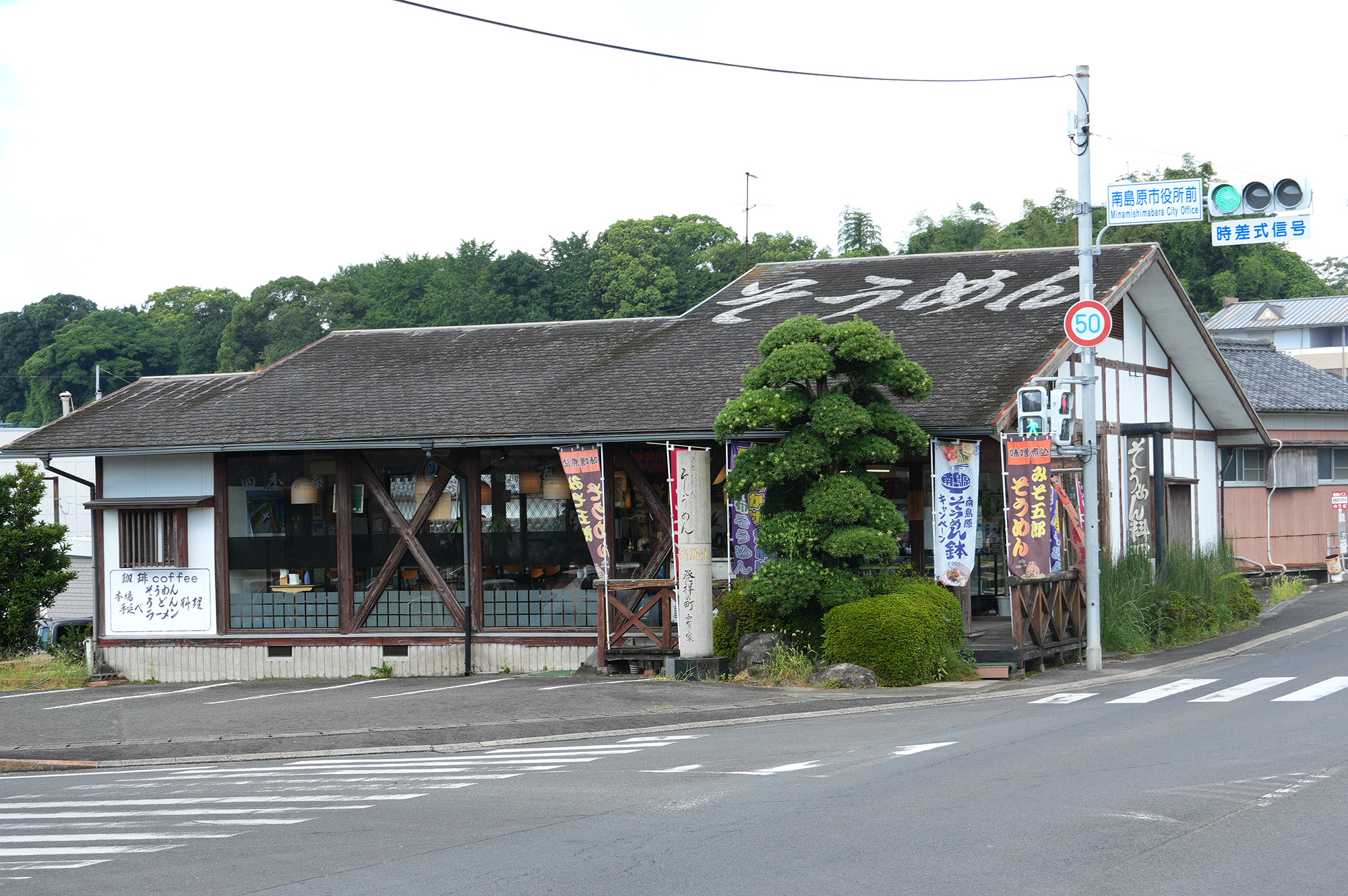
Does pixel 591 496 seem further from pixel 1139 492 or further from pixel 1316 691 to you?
pixel 1139 492

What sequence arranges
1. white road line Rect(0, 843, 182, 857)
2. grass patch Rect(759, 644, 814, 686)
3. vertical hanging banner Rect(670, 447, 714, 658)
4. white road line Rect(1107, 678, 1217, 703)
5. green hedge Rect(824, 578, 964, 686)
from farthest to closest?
vertical hanging banner Rect(670, 447, 714, 658) → grass patch Rect(759, 644, 814, 686) → green hedge Rect(824, 578, 964, 686) → white road line Rect(1107, 678, 1217, 703) → white road line Rect(0, 843, 182, 857)

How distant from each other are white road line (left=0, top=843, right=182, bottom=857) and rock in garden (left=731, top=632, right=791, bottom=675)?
32.0 ft

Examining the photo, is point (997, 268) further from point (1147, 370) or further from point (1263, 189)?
point (1263, 189)

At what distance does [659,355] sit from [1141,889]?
16037 millimetres

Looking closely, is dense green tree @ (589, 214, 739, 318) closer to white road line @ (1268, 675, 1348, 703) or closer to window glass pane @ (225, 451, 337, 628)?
window glass pane @ (225, 451, 337, 628)

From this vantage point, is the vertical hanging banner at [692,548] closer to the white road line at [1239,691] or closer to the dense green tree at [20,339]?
the white road line at [1239,691]

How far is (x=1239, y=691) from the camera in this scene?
14.8m

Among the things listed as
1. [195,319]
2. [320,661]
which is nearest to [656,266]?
[195,319]

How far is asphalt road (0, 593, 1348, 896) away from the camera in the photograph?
24.1 ft

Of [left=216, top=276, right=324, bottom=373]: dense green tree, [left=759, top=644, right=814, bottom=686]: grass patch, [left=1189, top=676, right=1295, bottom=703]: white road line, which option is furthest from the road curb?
[left=216, top=276, right=324, bottom=373]: dense green tree

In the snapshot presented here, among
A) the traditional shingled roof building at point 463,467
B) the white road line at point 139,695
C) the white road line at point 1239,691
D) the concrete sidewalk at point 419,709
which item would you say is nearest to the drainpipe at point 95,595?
the traditional shingled roof building at point 463,467

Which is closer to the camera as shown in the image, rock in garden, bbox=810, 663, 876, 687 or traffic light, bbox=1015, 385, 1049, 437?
rock in garden, bbox=810, 663, 876, 687

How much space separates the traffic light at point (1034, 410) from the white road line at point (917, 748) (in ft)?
19.6

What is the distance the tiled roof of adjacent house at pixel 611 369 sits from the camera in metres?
19.2
